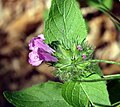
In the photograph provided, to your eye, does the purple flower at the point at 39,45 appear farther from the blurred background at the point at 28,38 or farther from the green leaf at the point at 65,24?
the blurred background at the point at 28,38

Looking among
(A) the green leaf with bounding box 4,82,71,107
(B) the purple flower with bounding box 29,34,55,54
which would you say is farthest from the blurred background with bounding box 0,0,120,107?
(B) the purple flower with bounding box 29,34,55,54

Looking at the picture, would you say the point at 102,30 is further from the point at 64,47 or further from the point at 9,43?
the point at 64,47

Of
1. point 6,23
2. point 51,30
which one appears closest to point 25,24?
point 6,23

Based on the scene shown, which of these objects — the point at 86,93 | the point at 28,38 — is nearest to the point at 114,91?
the point at 86,93

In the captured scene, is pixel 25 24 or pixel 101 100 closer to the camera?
pixel 101 100

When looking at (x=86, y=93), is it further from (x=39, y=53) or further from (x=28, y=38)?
(x=28, y=38)

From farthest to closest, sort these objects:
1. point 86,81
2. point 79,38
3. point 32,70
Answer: point 32,70 → point 79,38 → point 86,81

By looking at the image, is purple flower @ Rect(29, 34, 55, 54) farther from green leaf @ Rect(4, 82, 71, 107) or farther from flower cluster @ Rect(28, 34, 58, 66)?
green leaf @ Rect(4, 82, 71, 107)
